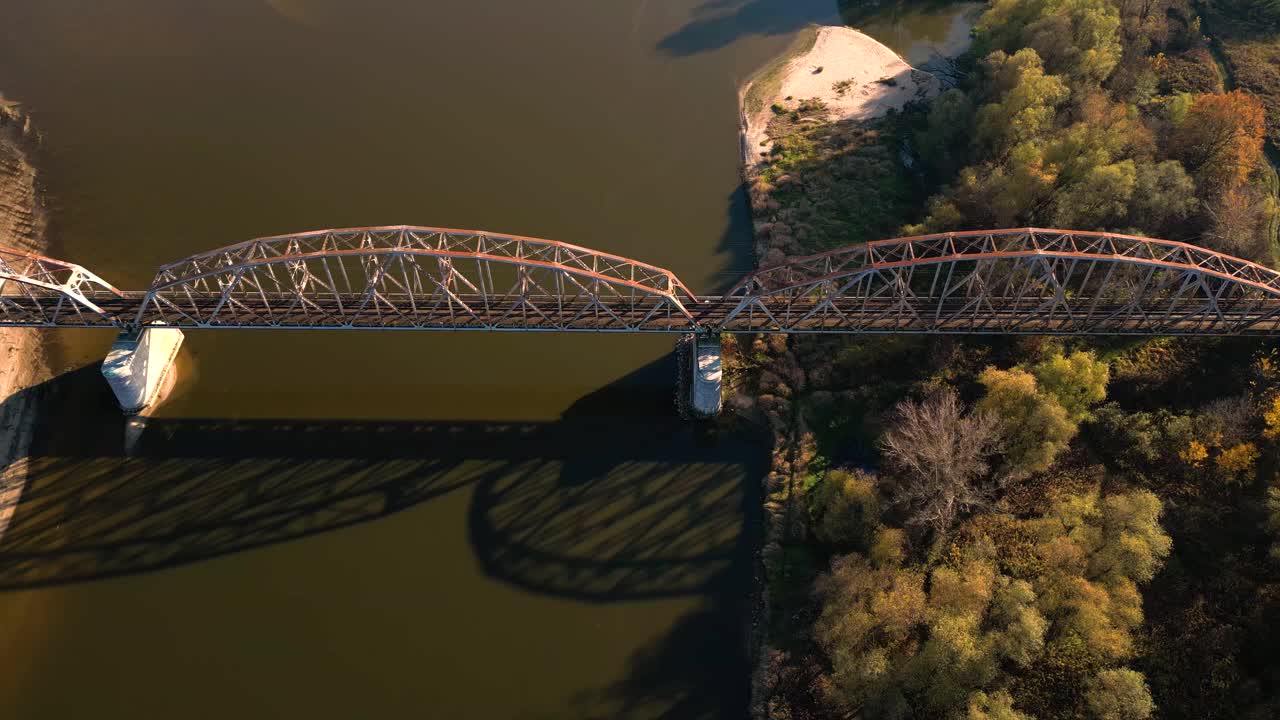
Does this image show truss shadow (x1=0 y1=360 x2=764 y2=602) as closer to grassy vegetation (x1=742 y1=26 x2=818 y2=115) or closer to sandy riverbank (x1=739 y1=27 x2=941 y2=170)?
sandy riverbank (x1=739 y1=27 x2=941 y2=170)

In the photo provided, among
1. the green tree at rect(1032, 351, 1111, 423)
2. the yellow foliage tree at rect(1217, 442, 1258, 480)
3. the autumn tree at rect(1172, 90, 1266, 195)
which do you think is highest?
the autumn tree at rect(1172, 90, 1266, 195)

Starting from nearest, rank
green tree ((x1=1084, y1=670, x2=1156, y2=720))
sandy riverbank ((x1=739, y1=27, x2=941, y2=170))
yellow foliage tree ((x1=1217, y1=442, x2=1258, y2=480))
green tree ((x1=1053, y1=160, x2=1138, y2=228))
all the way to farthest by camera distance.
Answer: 1. green tree ((x1=1084, y1=670, x2=1156, y2=720))
2. yellow foliage tree ((x1=1217, y1=442, x2=1258, y2=480))
3. green tree ((x1=1053, y1=160, x2=1138, y2=228))
4. sandy riverbank ((x1=739, y1=27, x2=941, y2=170))

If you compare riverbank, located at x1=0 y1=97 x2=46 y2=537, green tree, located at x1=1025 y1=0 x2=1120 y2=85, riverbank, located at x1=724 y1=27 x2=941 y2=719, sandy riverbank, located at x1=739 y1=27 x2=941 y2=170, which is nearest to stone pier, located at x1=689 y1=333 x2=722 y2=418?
riverbank, located at x1=724 y1=27 x2=941 y2=719

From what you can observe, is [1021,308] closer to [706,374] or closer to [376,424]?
[706,374]

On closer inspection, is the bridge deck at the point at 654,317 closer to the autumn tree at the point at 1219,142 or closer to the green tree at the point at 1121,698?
the autumn tree at the point at 1219,142

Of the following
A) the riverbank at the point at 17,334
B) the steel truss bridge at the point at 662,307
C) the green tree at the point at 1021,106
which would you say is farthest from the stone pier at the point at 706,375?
the riverbank at the point at 17,334

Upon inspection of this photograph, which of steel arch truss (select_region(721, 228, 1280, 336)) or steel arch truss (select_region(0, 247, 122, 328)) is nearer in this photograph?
steel arch truss (select_region(721, 228, 1280, 336))

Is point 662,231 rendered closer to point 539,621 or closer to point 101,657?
point 539,621

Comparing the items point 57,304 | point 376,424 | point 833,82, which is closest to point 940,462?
point 376,424
